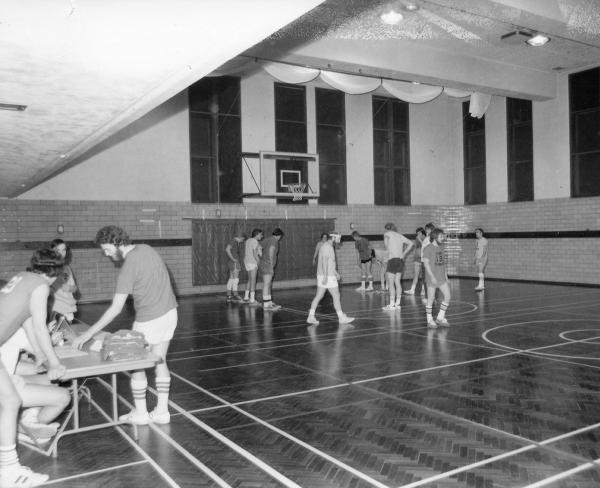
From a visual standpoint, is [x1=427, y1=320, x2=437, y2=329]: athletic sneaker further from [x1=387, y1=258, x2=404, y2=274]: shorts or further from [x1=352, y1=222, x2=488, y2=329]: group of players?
[x1=387, y1=258, x2=404, y2=274]: shorts

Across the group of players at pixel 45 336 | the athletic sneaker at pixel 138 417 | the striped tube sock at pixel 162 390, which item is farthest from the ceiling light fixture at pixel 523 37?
the athletic sneaker at pixel 138 417

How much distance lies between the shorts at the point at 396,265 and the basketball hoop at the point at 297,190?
20.7 feet

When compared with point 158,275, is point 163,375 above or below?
below

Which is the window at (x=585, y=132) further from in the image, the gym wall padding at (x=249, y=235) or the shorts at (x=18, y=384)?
the shorts at (x=18, y=384)

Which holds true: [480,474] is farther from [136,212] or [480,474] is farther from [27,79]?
[136,212]

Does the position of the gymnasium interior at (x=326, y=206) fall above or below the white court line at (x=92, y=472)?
above

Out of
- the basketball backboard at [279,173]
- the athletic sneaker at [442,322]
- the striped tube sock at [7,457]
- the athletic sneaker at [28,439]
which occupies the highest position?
the basketball backboard at [279,173]

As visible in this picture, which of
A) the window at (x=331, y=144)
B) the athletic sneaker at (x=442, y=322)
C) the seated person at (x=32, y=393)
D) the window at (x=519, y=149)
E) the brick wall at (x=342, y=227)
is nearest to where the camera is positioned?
the seated person at (x=32, y=393)

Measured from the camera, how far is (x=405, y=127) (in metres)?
21.5

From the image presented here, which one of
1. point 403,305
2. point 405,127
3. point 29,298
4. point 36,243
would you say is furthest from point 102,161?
point 29,298

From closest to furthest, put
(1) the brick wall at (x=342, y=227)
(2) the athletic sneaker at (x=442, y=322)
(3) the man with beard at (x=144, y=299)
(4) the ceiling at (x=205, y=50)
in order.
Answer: (4) the ceiling at (x=205, y=50) < (3) the man with beard at (x=144, y=299) < (2) the athletic sneaker at (x=442, y=322) < (1) the brick wall at (x=342, y=227)

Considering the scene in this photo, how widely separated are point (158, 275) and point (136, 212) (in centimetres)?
1177

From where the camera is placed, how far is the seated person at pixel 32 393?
448 centimetres

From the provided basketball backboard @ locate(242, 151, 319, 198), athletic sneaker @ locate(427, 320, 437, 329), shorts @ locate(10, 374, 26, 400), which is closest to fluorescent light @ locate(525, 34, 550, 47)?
athletic sneaker @ locate(427, 320, 437, 329)
